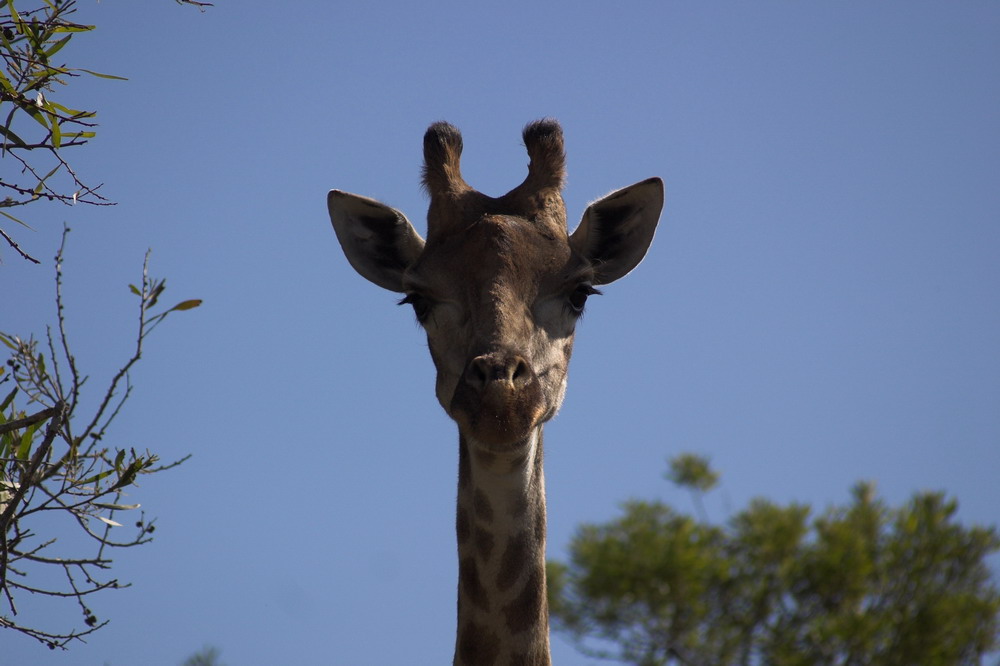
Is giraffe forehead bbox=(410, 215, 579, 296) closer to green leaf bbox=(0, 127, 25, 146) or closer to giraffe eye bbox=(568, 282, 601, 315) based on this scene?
giraffe eye bbox=(568, 282, 601, 315)

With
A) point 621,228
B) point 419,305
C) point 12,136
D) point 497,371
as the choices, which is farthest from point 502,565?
point 12,136

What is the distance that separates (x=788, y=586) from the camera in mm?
22656

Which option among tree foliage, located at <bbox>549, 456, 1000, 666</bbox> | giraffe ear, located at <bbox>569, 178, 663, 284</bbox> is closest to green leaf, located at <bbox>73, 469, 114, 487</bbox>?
giraffe ear, located at <bbox>569, 178, 663, 284</bbox>

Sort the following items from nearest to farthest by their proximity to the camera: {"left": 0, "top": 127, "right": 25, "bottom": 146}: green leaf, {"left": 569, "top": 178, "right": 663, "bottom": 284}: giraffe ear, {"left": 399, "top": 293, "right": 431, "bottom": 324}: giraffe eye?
{"left": 0, "top": 127, "right": 25, "bottom": 146}: green leaf → {"left": 399, "top": 293, "right": 431, "bottom": 324}: giraffe eye → {"left": 569, "top": 178, "right": 663, "bottom": 284}: giraffe ear

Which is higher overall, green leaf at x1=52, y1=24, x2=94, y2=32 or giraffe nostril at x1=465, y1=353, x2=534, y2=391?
green leaf at x1=52, y1=24, x2=94, y2=32

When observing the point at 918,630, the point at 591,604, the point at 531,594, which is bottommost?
the point at 531,594

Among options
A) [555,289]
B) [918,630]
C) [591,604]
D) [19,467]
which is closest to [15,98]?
[19,467]

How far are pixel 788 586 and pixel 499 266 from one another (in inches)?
712

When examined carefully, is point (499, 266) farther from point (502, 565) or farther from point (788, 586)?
point (788, 586)

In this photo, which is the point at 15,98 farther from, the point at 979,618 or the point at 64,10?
the point at 979,618

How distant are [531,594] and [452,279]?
64.5 inches

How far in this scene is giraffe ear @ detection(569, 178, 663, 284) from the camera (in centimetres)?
707

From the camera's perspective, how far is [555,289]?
6359 millimetres

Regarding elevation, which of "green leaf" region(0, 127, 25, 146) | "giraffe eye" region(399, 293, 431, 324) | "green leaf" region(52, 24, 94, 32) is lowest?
"green leaf" region(0, 127, 25, 146)
